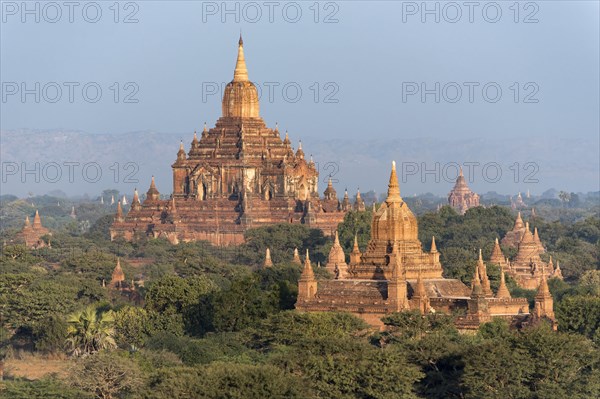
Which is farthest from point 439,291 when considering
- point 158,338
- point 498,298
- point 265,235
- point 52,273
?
point 265,235

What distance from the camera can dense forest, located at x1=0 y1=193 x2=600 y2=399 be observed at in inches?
2584

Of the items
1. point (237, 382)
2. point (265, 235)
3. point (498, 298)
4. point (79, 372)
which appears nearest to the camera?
point (237, 382)

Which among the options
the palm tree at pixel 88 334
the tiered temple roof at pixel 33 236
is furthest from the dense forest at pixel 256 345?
the tiered temple roof at pixel 33 236

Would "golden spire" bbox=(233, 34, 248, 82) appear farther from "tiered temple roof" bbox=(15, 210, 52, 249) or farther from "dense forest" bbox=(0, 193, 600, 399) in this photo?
"dense forest" bbox=(0, 193, 600, 399)

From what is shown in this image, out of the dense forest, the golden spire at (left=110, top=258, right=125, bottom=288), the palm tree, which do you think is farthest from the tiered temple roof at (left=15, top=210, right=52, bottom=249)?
the palm tree

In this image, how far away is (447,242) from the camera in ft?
445

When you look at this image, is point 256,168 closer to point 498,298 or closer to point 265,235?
point 265,235

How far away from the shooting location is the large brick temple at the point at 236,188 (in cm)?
13712

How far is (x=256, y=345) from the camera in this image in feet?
251

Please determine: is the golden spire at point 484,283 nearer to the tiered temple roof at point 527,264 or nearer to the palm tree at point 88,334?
the palm tree at point 88,334

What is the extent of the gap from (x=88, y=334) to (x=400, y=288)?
951 cm

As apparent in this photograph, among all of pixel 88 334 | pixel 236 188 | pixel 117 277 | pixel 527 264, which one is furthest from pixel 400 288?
pixel 236 188

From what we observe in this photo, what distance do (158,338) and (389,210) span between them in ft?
28.9

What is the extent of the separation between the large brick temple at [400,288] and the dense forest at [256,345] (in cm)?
112
